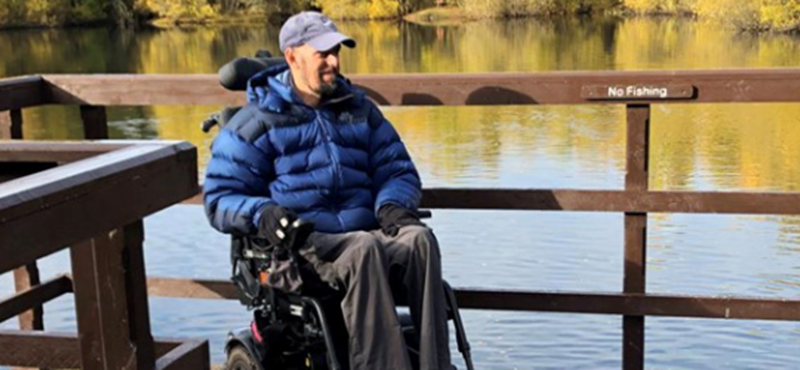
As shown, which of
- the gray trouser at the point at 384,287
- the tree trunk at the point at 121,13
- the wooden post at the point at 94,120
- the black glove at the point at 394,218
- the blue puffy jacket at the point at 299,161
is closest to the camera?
the gray trouser at the point at 384,287

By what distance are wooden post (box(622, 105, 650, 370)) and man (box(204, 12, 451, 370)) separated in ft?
2.53

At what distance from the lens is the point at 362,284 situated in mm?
2648

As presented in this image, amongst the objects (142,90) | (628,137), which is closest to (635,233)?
(628,137)

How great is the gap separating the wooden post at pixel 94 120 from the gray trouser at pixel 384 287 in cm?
147

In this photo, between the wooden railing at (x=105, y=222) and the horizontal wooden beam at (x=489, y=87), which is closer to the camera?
the wooden railing at (x=105, y=222)

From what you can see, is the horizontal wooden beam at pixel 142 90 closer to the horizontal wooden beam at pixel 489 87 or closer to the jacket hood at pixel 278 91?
the horizontal wooden beam at pixel 489 87

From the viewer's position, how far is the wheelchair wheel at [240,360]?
299 centimetres

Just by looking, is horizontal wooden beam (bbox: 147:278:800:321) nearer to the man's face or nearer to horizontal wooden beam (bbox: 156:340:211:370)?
the man's face

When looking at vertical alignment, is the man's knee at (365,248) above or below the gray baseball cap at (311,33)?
below

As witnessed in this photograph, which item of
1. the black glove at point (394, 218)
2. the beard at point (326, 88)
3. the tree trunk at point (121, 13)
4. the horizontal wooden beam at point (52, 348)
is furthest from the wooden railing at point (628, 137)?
the tree trunk at point (121, 13)

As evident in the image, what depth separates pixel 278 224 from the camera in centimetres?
271

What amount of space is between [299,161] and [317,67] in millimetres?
275

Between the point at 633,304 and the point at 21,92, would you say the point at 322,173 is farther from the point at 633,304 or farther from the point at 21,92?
the point at 21,92

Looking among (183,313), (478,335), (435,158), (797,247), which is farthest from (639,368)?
(435,158)
